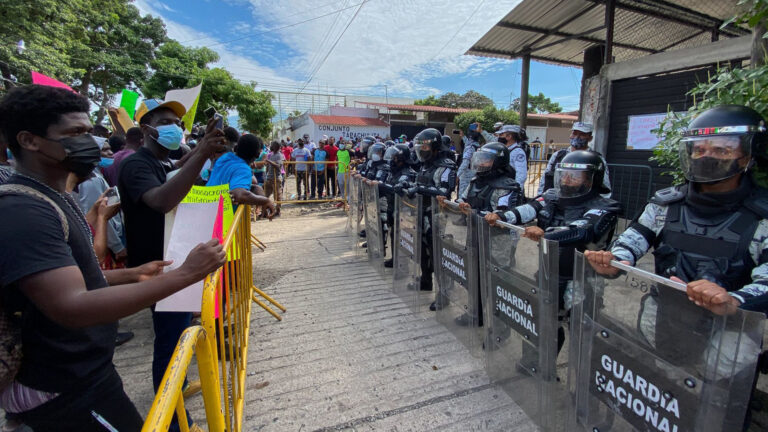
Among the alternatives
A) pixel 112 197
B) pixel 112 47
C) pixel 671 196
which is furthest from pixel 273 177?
pixel 112 47

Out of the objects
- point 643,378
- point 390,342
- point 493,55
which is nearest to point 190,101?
point 390,342

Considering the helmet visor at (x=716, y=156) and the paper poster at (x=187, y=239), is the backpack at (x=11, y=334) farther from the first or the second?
the helmet visor at (x=716, y=156)

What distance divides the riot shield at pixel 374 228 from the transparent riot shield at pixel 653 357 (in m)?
3.37

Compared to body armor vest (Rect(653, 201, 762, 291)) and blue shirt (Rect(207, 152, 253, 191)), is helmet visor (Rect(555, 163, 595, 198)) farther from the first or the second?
blue shirt (Rect(207, 152, 253, 191))

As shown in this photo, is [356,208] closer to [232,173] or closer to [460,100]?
[232,173]

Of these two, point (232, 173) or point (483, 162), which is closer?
point (232, 173)

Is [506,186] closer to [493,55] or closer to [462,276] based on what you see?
[462,276]

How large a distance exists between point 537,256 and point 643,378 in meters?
0.83

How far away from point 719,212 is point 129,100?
5940mm

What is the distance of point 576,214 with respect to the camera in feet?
9.18

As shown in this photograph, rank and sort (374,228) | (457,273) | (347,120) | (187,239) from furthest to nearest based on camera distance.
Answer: (347,120)
(374,228)
(457,273)
(187,239)

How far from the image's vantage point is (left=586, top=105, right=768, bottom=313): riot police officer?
69.7 inches

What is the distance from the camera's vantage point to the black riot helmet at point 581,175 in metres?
2.73

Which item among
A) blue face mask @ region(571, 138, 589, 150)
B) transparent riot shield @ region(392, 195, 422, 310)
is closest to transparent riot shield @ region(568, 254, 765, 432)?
transparent riot shield @ region(392, 195, 422, 310)
